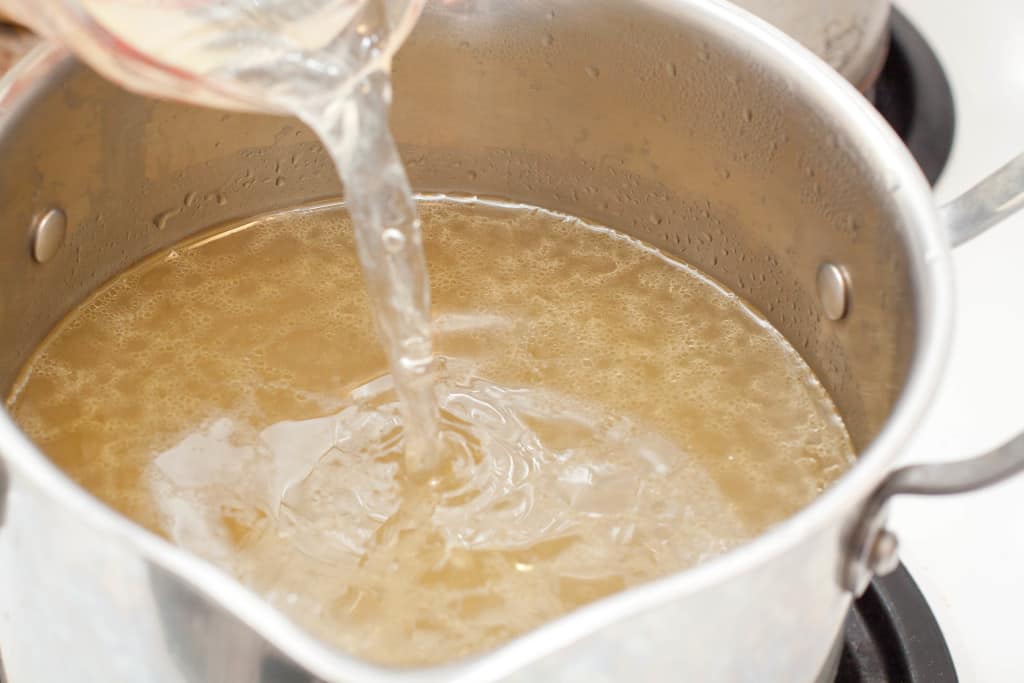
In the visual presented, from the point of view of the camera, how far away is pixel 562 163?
43.8 inches

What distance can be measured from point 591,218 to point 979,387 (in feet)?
1.21

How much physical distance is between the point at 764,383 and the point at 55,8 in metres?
0.60

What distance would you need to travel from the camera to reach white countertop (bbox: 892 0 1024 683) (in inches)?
37.8

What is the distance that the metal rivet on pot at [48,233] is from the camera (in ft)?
3.14

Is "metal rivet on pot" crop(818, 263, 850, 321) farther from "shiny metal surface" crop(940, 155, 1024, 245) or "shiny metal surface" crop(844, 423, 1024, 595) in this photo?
"shiny metal surface" crop(844, 423, 1024, 595)

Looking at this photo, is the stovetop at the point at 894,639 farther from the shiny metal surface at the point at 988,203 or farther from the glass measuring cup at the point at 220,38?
the glass measuring cup at the point at 220,38

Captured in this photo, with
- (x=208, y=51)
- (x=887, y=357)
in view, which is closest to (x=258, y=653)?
(x=208, y=51)

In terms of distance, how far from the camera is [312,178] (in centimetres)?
115

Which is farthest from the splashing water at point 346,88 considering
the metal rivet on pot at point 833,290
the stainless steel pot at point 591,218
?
the metal rivet on pot at point 833,290

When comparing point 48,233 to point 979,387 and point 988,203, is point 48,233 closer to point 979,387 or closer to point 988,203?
point 988,203

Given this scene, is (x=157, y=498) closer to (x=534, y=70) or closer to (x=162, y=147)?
(x=162, y=147)

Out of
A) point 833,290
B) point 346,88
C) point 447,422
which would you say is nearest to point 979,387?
point 833,290

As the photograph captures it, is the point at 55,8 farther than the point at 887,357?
No

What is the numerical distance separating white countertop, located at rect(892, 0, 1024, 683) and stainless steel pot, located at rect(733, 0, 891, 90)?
6.0 inches
